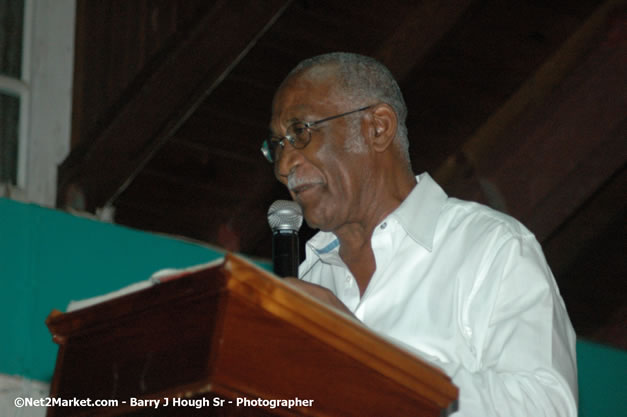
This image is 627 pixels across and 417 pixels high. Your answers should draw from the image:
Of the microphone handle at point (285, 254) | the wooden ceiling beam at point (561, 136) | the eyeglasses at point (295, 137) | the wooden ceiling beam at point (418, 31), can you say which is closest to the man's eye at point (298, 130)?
the eyeglasses at point (295, 137)

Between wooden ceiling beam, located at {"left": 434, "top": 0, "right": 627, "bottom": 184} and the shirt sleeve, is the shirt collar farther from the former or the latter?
wooden ceiling beam, located at {"left": 434, "top": 0, "right": 627, "bottom": 184}

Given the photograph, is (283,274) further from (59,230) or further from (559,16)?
(559,16)

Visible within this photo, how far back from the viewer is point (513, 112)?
4.82m

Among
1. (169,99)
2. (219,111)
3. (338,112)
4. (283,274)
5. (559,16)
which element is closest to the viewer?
(283,274)

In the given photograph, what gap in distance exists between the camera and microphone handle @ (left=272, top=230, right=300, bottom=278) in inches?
84.0

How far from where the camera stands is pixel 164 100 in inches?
157

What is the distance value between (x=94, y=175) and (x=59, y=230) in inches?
19.9

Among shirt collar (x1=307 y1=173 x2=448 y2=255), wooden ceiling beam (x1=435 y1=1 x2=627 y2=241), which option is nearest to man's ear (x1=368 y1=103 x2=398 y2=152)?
shirt collar (x1=307 y1=173 x2=448 y2=255)

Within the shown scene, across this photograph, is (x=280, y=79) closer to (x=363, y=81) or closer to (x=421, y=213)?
(x=363, y=81)

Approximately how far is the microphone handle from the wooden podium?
1.74ft

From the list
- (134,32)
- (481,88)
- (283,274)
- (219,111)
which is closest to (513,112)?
(481,88)

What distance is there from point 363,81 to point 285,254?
692 mm

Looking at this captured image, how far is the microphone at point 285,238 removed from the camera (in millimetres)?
2135

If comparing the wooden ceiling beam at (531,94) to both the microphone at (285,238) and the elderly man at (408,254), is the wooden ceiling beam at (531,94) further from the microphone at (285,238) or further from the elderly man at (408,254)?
the microphone at (285,238)
